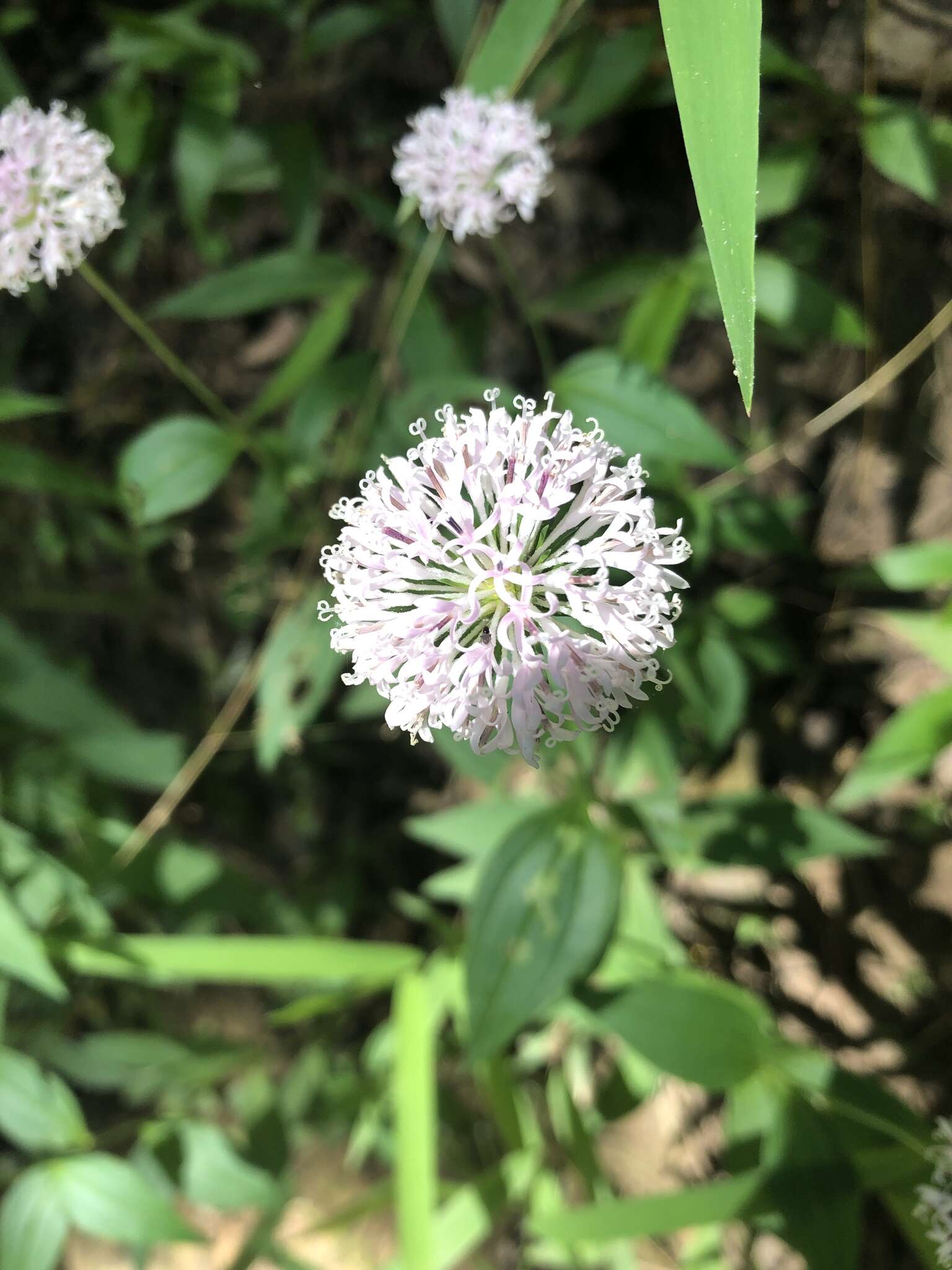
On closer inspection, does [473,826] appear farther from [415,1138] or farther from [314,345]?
[314,345]

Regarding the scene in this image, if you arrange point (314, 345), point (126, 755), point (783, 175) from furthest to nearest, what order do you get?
point (126, 755) < point (314, 345) < point (783, 175)

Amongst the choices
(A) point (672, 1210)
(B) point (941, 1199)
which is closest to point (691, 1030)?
(A) point (672, 1210)

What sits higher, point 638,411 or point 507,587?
point 638,411

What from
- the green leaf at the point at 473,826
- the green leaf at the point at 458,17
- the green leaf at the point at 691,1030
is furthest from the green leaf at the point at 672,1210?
the green leaf at the point at 458,17

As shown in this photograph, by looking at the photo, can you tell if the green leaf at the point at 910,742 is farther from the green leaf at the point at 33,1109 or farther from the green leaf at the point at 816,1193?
the green leaf at the point at 33,1109

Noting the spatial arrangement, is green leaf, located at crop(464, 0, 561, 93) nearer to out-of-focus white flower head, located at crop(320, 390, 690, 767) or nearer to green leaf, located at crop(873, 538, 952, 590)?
out-of-focus white flower head, located at crop(320, 390, 690, 767)

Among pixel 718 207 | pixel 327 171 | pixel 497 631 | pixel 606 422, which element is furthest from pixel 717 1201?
pixel 327 171
